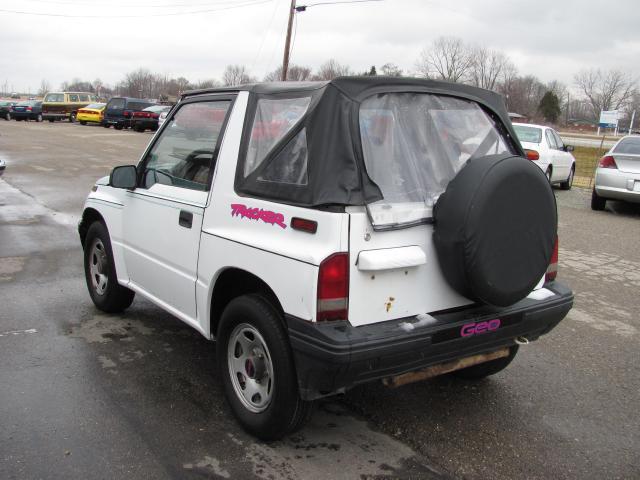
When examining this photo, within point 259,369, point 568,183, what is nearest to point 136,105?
point 568,183

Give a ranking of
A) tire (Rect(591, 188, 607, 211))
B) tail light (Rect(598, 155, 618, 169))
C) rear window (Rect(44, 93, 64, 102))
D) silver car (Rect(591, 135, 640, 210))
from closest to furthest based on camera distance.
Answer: silver car (Rect(591, 135, 640, 210)), tail light (Rect(598, 155, 618, 169)), tire (Rect(591, 188, 607, 211)), rear window (Rect(44, 93, 64, 102))

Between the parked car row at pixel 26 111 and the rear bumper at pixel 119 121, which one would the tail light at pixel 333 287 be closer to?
the rear bumper at pixel 119 121

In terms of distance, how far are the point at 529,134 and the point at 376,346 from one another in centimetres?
1339

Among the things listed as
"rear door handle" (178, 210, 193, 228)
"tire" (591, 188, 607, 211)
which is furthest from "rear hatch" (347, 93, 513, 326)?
"tire" (591, 188, 607, 211)

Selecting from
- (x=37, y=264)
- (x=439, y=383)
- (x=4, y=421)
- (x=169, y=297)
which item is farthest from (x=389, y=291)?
(x=37, y=264)

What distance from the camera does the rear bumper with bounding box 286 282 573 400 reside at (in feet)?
8.89

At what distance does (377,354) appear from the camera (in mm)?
2768

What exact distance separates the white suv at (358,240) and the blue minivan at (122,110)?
31764mm

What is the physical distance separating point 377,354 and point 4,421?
2168 millimetres

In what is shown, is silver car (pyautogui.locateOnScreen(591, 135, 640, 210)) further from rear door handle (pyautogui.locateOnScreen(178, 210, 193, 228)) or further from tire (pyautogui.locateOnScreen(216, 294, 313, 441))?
tire (pyautogui.locateOnScreen(216, 294, 313, 441))

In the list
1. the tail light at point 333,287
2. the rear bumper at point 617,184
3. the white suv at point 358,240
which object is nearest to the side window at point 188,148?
the white suv at point 358,240

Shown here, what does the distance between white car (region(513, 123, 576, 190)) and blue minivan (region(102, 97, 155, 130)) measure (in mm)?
24074

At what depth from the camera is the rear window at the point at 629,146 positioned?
11.5 meters

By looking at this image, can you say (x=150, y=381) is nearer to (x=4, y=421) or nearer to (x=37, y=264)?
(x=4, y=421)
